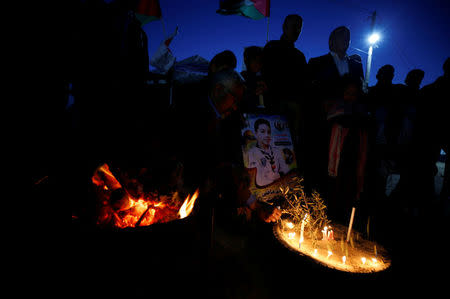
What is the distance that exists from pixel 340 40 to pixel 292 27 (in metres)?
1.14

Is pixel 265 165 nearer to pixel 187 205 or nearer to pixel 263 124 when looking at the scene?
pixel 263 124

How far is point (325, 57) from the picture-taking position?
4.86m

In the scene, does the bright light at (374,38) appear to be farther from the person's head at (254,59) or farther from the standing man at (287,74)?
the person's head at (254,59)

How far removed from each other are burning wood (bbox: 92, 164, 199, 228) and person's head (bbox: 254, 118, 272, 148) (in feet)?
8.02

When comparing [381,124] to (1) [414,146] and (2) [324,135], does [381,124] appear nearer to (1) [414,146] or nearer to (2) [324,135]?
(1) [414,146]

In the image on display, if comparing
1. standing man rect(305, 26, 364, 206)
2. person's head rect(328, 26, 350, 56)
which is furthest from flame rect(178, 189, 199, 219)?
person's head rect(328, 26, 350, 56)

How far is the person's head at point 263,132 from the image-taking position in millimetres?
4203

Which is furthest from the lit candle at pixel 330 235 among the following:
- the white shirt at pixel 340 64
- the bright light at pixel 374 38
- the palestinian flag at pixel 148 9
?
the bright light at pixel 374 38

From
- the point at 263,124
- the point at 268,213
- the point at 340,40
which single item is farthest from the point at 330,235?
the point at 340,40

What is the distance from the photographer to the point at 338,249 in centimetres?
266

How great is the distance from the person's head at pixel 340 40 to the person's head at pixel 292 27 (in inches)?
30.5

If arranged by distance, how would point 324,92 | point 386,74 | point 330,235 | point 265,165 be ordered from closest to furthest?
point 330,235 → point 265,165 → point 324,92 → point 386,74

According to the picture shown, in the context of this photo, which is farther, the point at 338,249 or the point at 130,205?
the point at 338,249

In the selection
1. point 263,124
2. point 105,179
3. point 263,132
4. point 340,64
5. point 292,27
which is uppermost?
point 292,27
